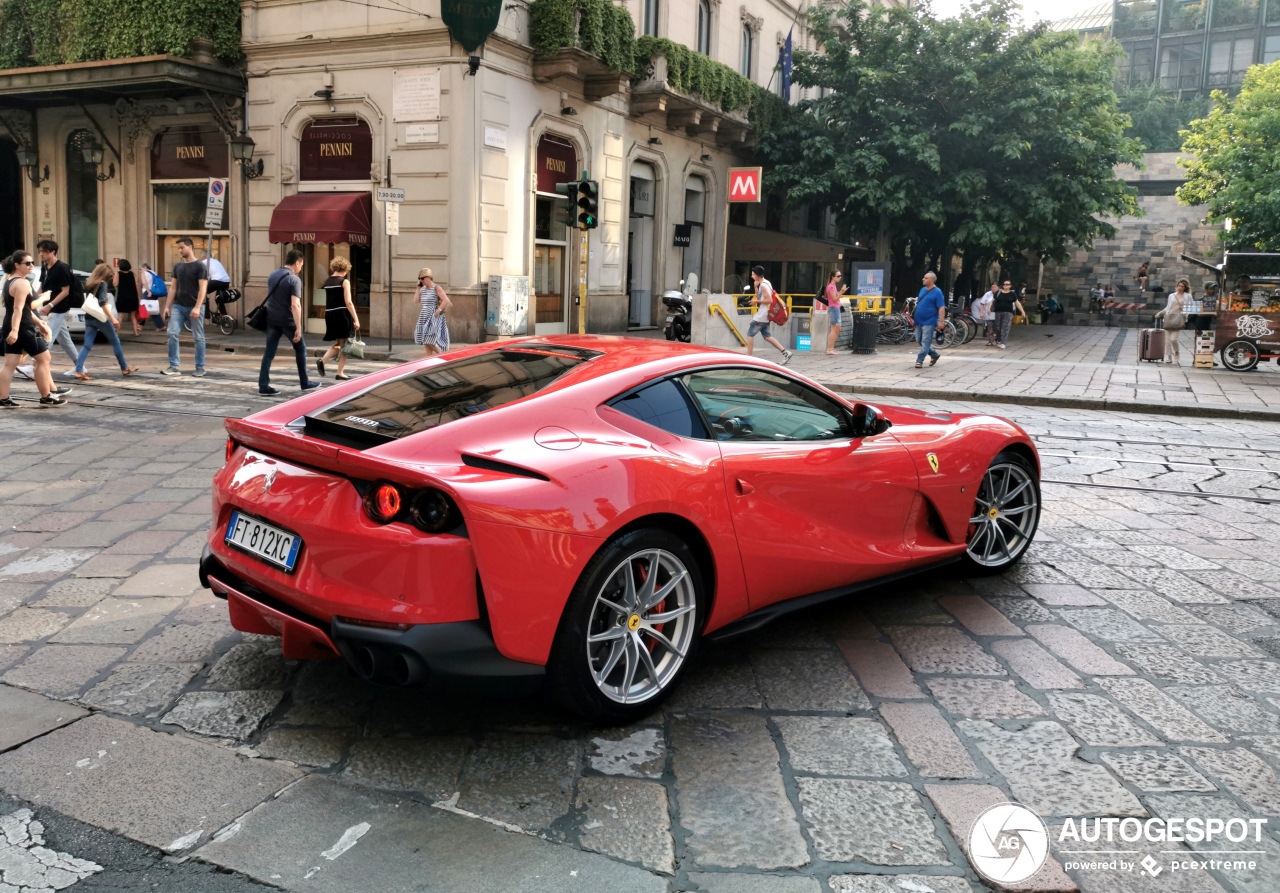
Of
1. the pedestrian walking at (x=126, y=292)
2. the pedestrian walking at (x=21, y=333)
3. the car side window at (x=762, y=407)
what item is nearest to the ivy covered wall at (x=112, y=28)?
the pedestrian walking at (x=126, y=292)

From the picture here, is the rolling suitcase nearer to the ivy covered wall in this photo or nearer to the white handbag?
the white handbag

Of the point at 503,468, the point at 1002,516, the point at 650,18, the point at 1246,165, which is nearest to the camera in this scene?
A: the point at 503,468

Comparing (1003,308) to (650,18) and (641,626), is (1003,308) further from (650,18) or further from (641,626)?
(641,626)

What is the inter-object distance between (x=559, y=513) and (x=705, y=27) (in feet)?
93.9

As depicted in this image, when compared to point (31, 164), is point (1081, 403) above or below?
below

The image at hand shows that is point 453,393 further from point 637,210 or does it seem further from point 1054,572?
point 637,210

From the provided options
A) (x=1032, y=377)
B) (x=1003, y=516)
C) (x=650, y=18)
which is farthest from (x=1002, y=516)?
(x=650, y=18)

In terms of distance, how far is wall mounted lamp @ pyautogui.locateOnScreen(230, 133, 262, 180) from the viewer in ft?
71.4

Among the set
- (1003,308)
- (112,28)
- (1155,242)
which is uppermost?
(112,28)

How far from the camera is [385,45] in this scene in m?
20.5

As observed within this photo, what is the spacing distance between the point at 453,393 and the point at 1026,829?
2240mm

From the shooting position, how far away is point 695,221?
30781 millimetres

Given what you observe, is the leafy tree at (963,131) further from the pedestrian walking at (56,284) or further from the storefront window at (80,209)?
the pedestrian walking at (56,284)

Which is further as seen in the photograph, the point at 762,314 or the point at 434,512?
the point at 762,314
